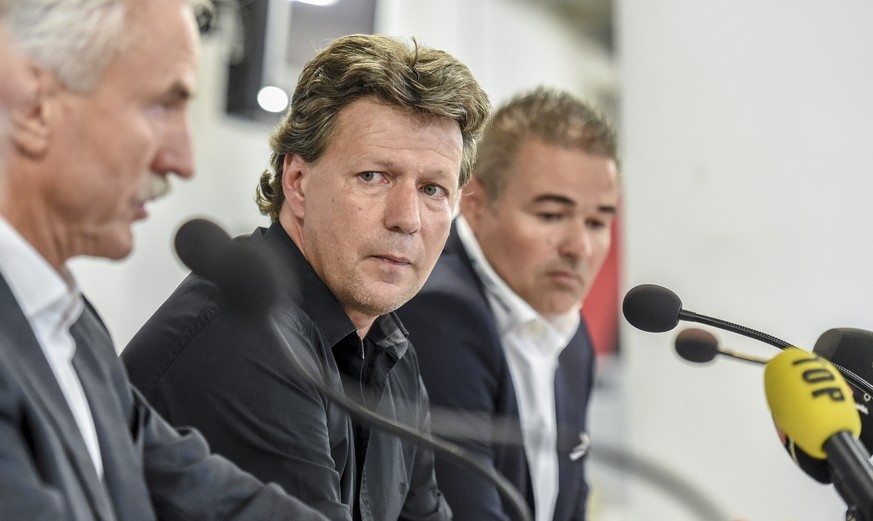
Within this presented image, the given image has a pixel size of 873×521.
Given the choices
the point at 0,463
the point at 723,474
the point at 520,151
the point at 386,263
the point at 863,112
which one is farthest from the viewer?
the point at 723,474

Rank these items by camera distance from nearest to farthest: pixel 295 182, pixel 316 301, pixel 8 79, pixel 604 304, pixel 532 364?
pixel 8 79 → pixel 316 301 → pixel 295 182 → pixel 532 364 → pixel 604 304

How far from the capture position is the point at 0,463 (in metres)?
0.60

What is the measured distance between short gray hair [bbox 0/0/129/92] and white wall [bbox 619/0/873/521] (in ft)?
5.80

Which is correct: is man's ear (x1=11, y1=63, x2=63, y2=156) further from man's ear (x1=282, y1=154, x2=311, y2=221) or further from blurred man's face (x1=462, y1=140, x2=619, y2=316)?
blurred man's face (x1=462, y1=140, x2=619, y2=316)

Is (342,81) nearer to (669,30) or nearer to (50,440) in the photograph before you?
(50,440)

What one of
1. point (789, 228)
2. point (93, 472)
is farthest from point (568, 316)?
point (93, 472)

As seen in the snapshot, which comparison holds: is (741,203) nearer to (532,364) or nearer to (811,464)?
(532,364)

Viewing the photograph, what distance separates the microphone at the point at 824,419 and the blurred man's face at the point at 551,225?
105 cm

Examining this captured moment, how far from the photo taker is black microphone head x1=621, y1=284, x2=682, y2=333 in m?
1.02

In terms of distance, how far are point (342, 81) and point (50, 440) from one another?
729mm

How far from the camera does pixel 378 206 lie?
1.25 m

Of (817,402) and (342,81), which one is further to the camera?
(342,81)

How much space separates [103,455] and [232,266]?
0.16m

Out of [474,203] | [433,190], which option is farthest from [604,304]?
[433,190]
